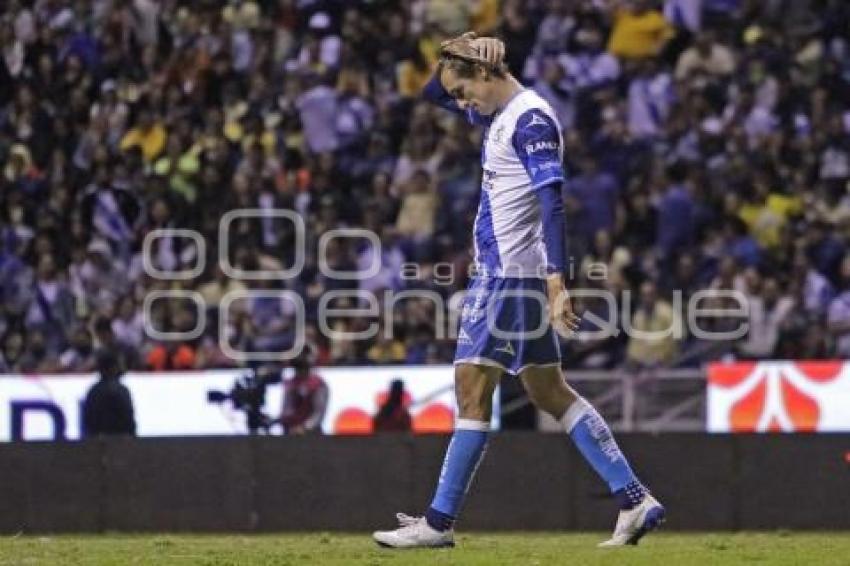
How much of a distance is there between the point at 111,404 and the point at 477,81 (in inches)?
338

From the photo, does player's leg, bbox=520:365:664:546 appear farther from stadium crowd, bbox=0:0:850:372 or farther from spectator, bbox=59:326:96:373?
spectator, bbox=59:326:96:373

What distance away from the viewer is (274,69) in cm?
2508

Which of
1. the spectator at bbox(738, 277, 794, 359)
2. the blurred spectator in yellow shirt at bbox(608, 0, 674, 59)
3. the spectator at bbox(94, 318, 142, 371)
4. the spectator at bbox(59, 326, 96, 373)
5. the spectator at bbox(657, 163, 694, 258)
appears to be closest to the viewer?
the spectator at bbox(738, 277, 794, 359)

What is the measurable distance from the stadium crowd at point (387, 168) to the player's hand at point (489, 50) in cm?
915

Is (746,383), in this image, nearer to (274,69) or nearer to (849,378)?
(849,378)

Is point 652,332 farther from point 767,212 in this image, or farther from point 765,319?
point 767,212

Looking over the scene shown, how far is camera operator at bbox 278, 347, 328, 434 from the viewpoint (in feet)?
62.1

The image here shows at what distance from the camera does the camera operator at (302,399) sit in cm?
1892

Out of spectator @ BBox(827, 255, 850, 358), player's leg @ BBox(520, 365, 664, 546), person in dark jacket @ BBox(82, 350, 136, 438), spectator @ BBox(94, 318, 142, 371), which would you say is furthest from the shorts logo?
spectator @ BBox(94, 318, 142, 371)

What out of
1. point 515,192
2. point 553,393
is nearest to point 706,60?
point 515,192

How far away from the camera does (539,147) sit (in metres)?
10.4

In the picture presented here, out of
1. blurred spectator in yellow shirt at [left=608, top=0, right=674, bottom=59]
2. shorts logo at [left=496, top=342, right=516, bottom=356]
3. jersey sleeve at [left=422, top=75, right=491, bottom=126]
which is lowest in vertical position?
shorts logo at [left=496, top=342, right=516, bottom=356]

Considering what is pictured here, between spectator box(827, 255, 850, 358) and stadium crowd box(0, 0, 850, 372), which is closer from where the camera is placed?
spectator box(827, 255, 850, 358)

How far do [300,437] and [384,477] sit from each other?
2.47 ft
